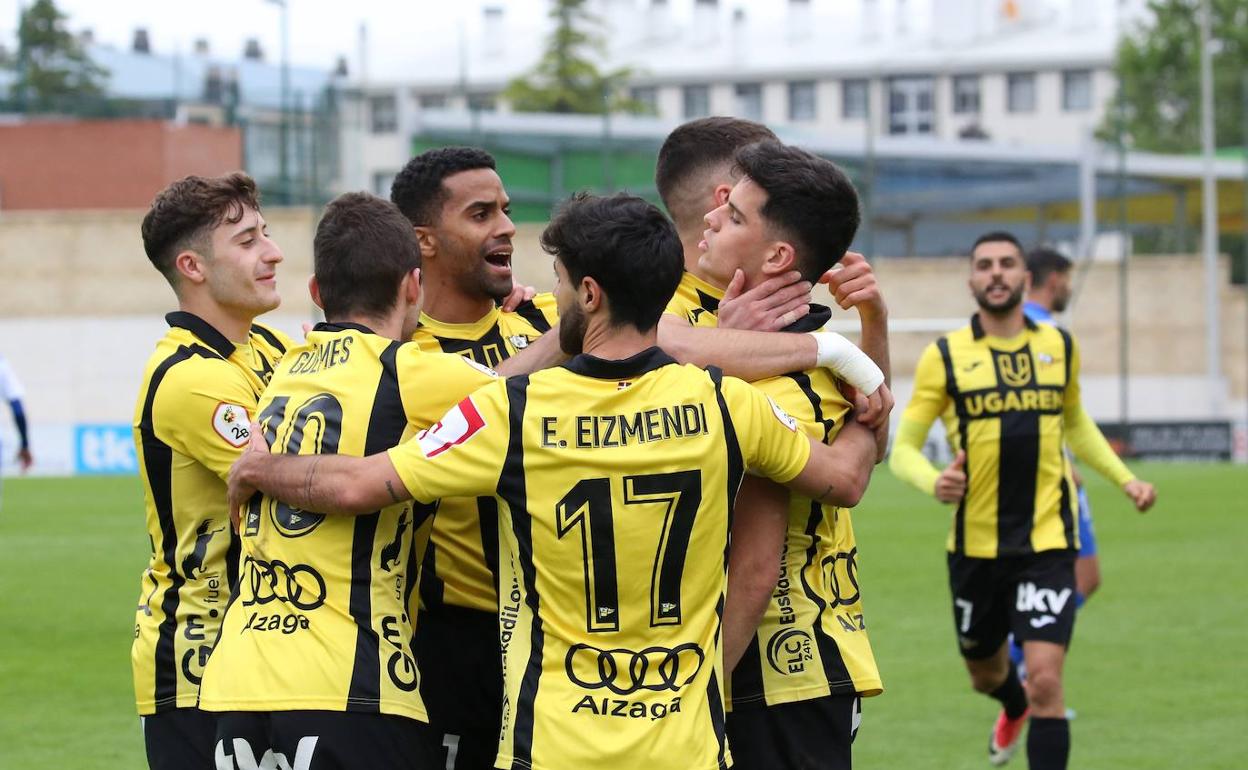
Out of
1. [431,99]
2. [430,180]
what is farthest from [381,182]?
[431,99]

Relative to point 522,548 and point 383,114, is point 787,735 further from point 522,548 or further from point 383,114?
point 383,114

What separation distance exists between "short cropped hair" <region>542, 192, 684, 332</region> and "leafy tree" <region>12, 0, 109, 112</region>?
3932 centimetres

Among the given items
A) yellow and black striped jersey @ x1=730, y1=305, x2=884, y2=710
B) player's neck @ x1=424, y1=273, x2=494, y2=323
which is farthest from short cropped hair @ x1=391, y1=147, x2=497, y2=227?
yellow and black striped jersey @ x1=730, y1=305, x2=884, y2=710

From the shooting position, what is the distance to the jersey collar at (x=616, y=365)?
3795 millimetres

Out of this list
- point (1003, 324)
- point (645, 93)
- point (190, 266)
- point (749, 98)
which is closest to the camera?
point (190, 266)

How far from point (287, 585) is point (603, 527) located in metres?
0.82

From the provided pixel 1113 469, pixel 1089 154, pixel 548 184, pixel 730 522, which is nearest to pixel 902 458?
pixel 1113 469

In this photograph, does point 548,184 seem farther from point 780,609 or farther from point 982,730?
point 780,609

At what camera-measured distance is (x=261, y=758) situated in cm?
402

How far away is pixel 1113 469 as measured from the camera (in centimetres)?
894

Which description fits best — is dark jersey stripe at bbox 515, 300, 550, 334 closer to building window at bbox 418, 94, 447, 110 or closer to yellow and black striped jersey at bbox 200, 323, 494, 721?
yellow and black striped jersey at bbox 200, 323, 494, 721

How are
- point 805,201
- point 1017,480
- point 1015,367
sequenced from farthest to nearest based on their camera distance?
point 1015,367
point 1017,480
point 805,201

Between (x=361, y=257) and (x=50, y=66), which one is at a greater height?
(x=50, y=66)

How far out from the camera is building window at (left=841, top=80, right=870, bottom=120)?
79375 mm
